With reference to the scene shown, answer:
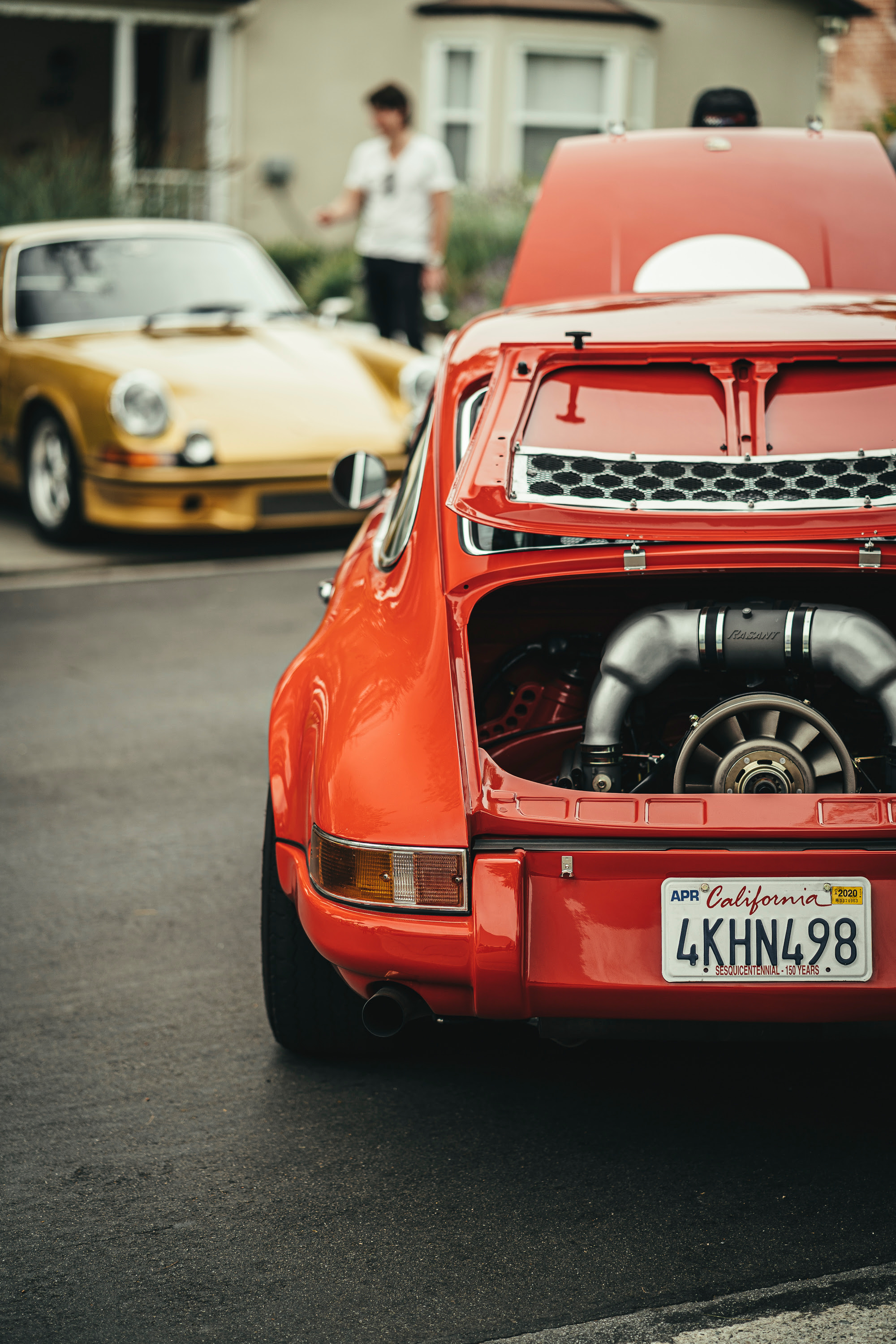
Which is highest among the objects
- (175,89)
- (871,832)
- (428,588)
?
(175,89)

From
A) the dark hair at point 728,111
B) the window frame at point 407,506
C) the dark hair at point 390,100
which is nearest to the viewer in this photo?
the window frame at point 407,506

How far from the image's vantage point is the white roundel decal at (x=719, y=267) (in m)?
5.01

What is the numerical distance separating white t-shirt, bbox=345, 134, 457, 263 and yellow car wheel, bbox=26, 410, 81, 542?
3.31 metres

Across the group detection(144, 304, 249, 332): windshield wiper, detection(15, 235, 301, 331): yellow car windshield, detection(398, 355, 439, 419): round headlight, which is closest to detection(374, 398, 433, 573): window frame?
detection(398, 355, 439, 419): round headlight

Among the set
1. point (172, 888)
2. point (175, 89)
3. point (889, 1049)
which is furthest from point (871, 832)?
point (175, 89)

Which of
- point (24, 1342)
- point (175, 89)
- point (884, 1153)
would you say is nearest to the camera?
point (24, 1342)

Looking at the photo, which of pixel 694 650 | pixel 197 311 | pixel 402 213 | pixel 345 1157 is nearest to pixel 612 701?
pixel 694 650

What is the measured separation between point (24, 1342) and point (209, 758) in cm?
306

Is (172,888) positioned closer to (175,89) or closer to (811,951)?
(811,951)

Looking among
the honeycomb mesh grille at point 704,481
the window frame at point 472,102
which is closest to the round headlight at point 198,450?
the honeycomb mesh grille at point 704,481

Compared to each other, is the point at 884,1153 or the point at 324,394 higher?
the point at 324,394

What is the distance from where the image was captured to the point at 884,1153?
9.92 feet

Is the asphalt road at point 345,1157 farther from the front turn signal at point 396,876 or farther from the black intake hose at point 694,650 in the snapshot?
the black intake hose at point 694,650

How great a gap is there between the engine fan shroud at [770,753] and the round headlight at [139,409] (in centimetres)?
547
